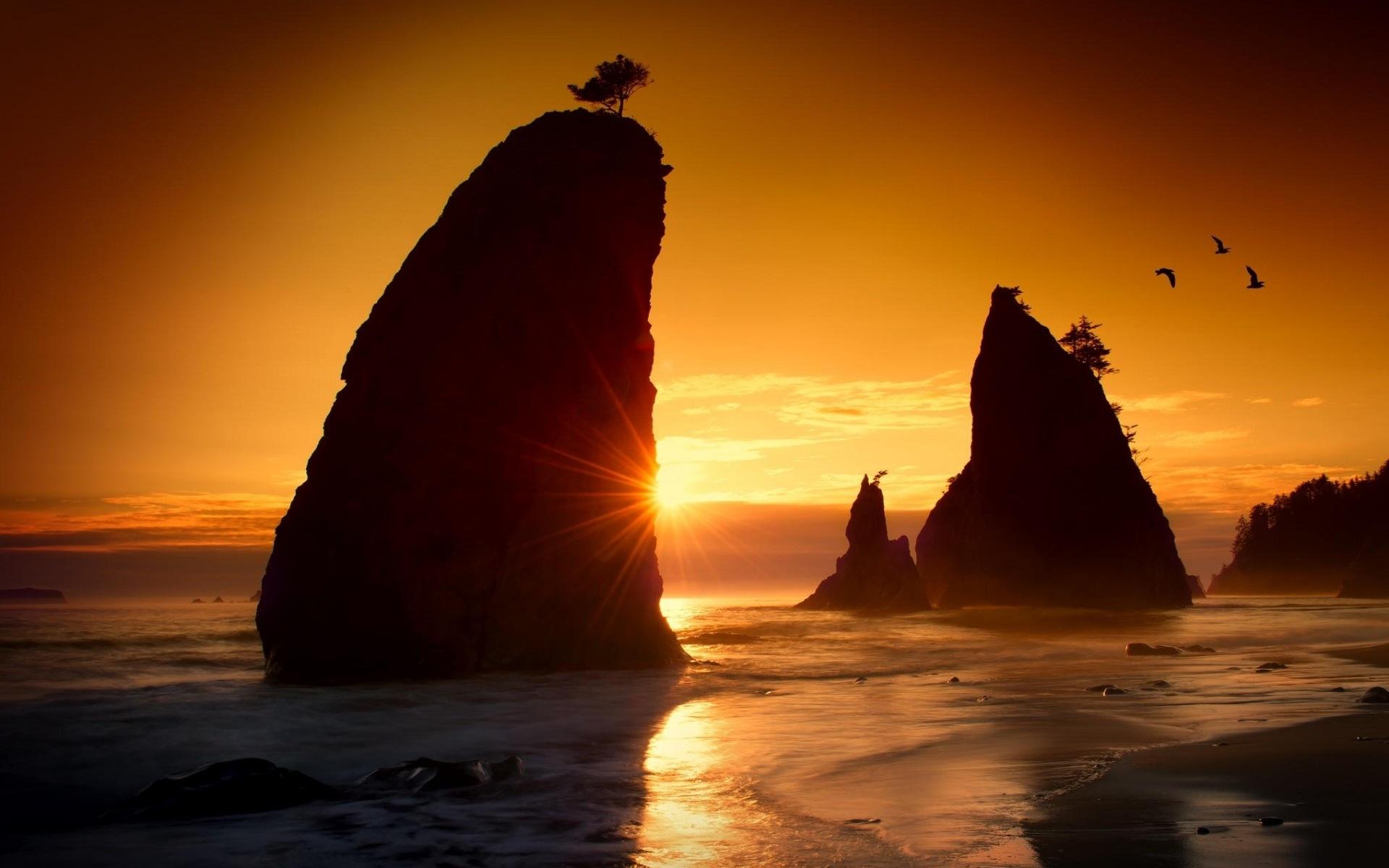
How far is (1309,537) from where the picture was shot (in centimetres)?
9994

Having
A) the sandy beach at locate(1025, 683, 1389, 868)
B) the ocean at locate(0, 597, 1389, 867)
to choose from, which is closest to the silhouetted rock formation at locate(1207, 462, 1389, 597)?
the ocean at locate(0, 597, 1389, 867)

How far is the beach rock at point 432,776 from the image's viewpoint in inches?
427

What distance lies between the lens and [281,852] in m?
8.21

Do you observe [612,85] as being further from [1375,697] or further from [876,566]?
[876,566]

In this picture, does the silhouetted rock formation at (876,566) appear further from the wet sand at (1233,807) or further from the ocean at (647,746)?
the wet sand at (1233,807)

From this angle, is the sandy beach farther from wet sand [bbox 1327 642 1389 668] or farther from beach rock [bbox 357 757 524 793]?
wet sand [bbox 1327 642 1389 668]

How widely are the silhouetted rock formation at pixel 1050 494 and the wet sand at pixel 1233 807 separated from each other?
57.0 meters

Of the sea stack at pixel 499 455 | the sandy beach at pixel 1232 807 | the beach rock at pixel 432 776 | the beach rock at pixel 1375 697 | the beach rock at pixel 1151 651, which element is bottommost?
the beach rock at pixel 1151 651

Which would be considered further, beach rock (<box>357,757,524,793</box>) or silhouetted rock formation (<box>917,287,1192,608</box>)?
silhouetted rock formation (<box>917,287,1192,608</box>)

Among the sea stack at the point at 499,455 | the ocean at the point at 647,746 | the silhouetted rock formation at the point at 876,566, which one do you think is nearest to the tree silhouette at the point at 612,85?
the sea stack at the point at 499,455

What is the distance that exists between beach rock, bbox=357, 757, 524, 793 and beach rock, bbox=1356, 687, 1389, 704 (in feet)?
40.5

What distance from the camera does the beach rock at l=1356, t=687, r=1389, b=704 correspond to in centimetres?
1408

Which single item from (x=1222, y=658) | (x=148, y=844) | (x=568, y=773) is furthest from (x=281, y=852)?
(x=1222, y=658)

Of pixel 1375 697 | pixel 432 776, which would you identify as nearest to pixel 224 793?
pixel 432 776
